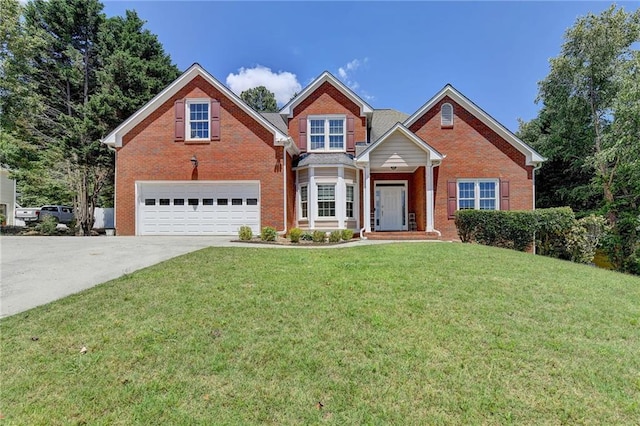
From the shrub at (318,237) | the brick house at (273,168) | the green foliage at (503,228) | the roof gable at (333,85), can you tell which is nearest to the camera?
the green foliage at (503,228)

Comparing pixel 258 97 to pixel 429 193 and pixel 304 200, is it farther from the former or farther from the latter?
pixel 429 193

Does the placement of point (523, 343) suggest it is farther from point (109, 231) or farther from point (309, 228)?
point (109, 231)

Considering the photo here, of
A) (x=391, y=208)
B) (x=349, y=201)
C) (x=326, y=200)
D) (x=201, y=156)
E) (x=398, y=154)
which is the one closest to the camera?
(x=398, y=154)

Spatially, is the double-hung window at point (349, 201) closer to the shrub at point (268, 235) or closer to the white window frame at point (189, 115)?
the shrub at point (268, 235)

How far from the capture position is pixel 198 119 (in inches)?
615

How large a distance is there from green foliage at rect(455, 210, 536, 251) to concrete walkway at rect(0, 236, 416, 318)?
10911 mm

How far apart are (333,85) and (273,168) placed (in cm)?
578

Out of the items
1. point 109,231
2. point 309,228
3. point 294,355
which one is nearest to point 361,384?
point 294,355

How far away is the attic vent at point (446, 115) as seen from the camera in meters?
16.3

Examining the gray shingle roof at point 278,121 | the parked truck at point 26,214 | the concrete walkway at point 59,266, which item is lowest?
the concrete walkway at point 59,266

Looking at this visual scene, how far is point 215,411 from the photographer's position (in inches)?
121

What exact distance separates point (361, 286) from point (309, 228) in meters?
9.48

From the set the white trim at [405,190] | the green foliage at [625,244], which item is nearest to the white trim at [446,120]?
the white trim at [405,190]

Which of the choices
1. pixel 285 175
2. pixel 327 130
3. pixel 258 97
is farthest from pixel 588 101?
pixel 258 97
